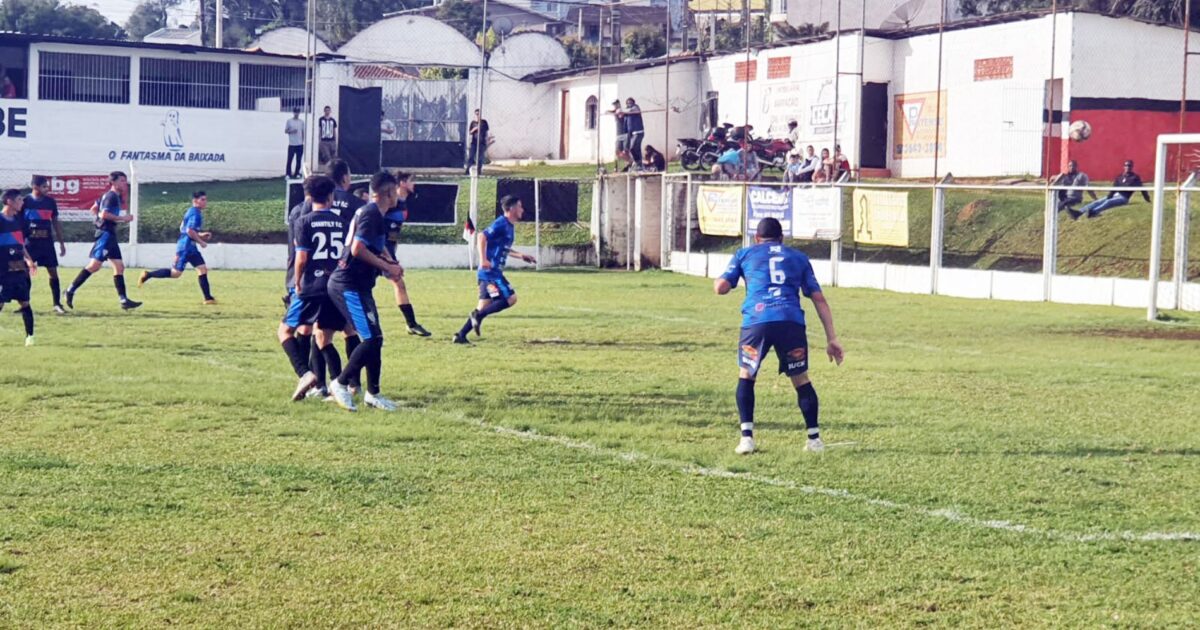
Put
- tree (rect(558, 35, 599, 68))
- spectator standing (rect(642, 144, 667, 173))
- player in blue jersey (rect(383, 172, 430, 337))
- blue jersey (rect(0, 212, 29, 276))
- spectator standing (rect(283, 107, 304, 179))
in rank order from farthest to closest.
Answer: tree (rect(558, 35, 599, 68)), spectator standing (rect(283, 107, 304, 179)), spectator standing (rect(642, 144, 667, 173)), player in blue jersey (rect(383, 172, 430, 337)), blue jersey (rect(0, 212, 29, 276))

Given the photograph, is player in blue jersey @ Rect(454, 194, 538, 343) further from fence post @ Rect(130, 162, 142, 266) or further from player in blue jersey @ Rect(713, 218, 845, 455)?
fence post @ Rect(130, 162, 142, 266)

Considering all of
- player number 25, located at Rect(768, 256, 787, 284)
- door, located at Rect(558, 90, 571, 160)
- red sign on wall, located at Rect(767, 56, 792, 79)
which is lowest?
player number 25, located at Rect(768, 256, 787, 284)

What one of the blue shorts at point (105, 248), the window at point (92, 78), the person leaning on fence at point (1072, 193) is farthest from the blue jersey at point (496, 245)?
the window at point (92, 78)

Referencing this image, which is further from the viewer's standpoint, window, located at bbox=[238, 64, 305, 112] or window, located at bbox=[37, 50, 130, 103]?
window, located at bbox=[238, 64, 305, 112]

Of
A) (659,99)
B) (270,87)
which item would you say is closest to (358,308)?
(270,87)

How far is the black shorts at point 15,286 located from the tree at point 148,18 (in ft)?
248

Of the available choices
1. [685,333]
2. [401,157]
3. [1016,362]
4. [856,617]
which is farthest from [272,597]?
[401,157]

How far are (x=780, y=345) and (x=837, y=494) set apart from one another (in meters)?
1.69

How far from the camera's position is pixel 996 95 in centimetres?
3516

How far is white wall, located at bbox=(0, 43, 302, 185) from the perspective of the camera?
131 ft

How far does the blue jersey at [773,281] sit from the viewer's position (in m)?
9.99

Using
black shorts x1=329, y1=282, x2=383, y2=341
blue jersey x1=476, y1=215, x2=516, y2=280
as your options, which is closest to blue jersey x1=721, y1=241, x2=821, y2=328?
black shorts x1=329, y1=282, x2=383, y2=341

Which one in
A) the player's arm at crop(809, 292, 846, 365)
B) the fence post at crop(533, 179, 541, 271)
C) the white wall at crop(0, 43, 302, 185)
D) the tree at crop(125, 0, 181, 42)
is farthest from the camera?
the tree at crop(125, 0, 181, 42)

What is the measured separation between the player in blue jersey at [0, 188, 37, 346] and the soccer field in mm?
450
